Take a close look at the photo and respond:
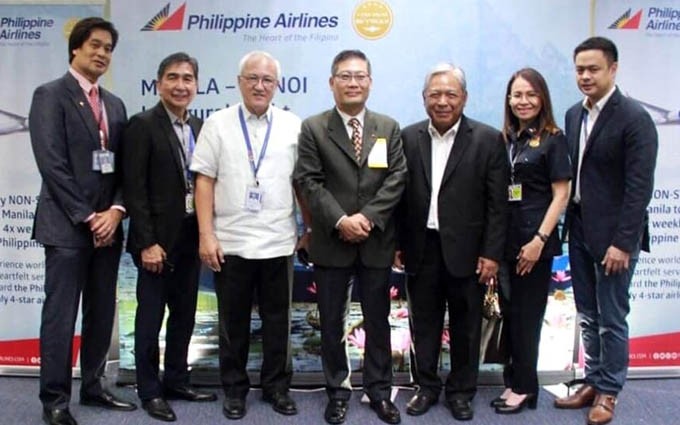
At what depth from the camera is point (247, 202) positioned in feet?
9.46

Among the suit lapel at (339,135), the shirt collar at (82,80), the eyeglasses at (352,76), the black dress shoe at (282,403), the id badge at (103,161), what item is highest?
the eyeglasses at (352,76)

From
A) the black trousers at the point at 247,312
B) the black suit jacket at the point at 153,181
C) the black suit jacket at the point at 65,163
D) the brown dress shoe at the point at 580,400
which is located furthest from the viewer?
the brown dress shoe at the point at 580,400

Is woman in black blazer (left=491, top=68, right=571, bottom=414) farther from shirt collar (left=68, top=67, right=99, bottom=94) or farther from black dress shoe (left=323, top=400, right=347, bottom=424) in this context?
shirt collar (left=68, top=67, right=99, bottom=94)

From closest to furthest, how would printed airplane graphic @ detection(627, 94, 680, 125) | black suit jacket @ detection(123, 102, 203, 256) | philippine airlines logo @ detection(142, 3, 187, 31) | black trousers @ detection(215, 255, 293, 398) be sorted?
black suit jacket @ detection(123, 102, 203, 256) → black trousers @ detection(215, 255, 293, 398) → philippine airlines logo @ detection(142, 3, 187, 31) → printed airplane graphic @ detection(627, 94, 680, 125)

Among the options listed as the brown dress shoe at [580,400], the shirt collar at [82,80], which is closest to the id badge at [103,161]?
the shirt collar at [82,80]

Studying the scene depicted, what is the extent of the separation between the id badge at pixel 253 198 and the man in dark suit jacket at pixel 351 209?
192 millimetres

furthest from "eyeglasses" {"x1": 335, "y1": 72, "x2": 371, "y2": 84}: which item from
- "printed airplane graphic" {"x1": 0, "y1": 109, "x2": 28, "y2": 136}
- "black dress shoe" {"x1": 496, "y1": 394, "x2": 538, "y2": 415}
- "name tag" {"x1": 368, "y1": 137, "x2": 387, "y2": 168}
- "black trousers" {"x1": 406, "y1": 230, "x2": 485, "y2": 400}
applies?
"printed airplane graphic" {"x1": 0, "y1": 109, "x2": 28, "y2": 136}

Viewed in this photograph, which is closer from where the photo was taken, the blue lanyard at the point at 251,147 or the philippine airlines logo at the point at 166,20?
the blue lanyard at the point at 251,147

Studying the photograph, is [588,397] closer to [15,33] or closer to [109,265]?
[109,265]

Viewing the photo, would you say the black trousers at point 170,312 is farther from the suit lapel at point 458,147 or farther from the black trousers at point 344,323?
the suit lapel at point 458,147

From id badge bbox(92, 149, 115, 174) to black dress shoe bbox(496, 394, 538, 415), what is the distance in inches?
84.9

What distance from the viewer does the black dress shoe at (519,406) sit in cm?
311

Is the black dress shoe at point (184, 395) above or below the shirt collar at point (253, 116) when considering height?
below

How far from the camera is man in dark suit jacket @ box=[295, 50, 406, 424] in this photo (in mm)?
2832
